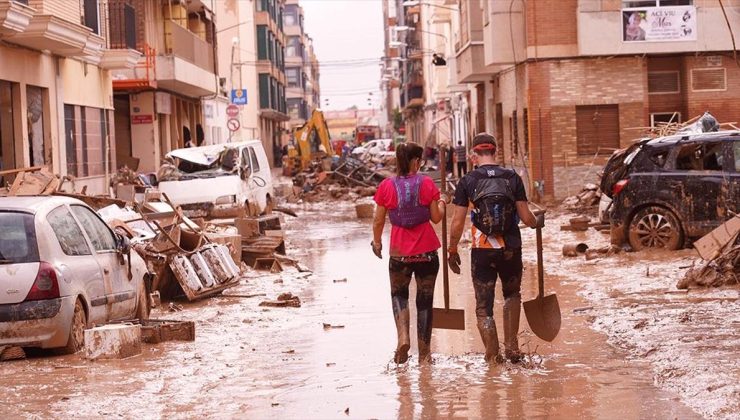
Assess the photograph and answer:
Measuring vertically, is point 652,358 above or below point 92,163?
below

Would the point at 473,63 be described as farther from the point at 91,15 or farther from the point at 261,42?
the point at 261,42

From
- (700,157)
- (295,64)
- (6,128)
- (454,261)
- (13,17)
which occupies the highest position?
(295,64)

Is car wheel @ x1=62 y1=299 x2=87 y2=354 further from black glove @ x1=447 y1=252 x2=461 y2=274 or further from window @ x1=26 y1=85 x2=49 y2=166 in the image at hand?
window @ x1=26 y1=85 x2=49 y2=166

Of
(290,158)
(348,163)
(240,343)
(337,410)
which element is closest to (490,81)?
(348,163)

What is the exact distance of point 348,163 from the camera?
4809cm

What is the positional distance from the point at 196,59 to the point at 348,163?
7537 mm

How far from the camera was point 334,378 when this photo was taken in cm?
963

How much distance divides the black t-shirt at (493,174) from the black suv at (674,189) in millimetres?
8324

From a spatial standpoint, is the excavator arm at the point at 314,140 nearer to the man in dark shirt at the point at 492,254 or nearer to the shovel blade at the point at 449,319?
the shovel blade at the point at 449,319

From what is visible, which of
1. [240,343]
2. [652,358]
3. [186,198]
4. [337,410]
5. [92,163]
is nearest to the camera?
[337,410]

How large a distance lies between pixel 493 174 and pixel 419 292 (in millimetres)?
1124

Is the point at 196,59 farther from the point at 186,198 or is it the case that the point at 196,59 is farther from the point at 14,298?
the point at 14,298

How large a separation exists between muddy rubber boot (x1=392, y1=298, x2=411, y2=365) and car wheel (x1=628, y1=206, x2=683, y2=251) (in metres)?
8.85

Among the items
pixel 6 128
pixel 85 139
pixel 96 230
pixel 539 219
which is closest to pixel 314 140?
pixel 85 139
